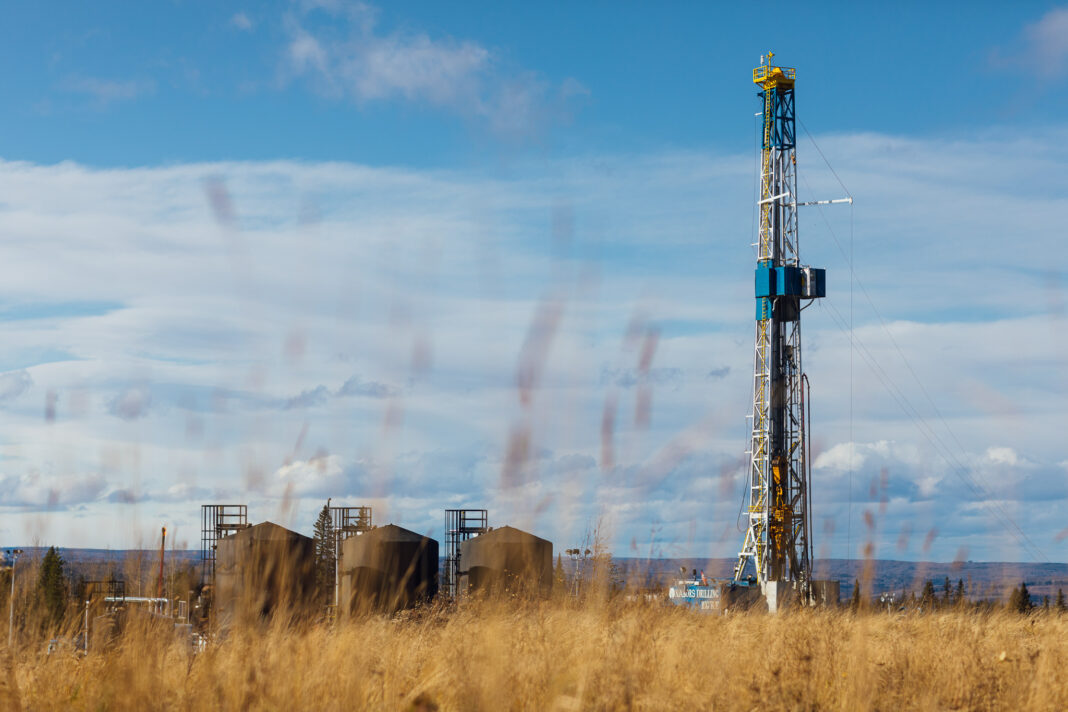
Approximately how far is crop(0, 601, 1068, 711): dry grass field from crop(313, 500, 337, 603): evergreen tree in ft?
65.0

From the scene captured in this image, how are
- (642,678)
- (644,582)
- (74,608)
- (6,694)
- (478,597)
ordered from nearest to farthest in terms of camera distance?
(6,694)
(642,678)
(74,608)
(644,582)
(478,597)

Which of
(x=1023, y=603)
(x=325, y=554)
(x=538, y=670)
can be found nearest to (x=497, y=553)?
(x=325, y=554)

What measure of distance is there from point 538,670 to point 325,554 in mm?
26272

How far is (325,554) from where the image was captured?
32688 mm

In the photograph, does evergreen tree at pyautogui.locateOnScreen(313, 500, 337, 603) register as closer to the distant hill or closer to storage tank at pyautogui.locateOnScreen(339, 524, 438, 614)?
storage tank at pyautogui.locateOnScreen(339, 524, 438, 614)

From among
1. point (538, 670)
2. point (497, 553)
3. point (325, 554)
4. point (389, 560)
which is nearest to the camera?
point (538, 670)

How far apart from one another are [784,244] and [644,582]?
34.7 m

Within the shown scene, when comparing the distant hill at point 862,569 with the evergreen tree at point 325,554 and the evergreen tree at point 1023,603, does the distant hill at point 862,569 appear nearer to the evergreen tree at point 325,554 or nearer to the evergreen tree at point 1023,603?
the evergreen tree at point 1023,603

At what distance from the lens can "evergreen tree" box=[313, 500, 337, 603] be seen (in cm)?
2972

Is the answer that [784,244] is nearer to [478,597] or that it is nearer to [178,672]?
[478,597]

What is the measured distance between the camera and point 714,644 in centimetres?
930

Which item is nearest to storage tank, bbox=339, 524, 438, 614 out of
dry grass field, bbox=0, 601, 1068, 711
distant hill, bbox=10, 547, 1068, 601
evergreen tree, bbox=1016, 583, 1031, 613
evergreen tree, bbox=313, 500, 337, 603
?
evergreen tree, bbox=313, 500, 337, 603

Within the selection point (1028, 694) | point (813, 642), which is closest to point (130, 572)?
point (813, 642)

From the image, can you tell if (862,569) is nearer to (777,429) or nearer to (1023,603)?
(1023,603)
